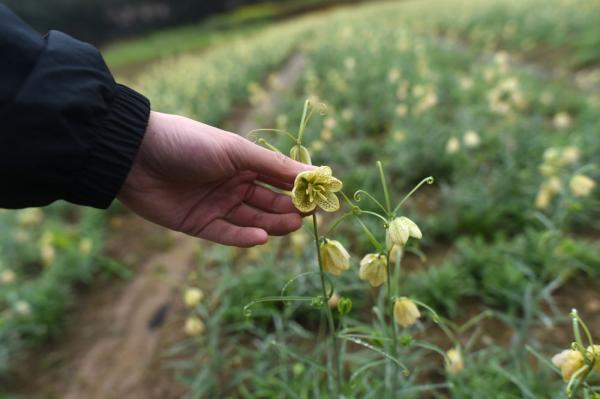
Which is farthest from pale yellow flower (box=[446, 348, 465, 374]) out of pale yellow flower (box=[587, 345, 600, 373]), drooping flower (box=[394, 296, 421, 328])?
pale yellow flower (box=[587, 345, 600, 373])

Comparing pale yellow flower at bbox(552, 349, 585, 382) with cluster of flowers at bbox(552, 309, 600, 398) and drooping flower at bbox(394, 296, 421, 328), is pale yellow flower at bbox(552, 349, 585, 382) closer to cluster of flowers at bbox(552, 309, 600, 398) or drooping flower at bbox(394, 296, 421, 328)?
cluster of flowers at bbox(552, 309, 600, 398)

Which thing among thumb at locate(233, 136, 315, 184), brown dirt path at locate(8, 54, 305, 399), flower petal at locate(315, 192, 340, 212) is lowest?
brown dirt path at locate(8, 54, 305, 399)

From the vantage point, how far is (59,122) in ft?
3.73

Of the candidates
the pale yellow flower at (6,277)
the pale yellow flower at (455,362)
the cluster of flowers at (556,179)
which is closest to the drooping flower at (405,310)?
the pale yellow flower at (455,362)

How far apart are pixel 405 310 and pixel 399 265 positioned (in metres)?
0.33

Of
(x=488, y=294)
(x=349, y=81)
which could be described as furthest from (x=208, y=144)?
(x=349, y=81)

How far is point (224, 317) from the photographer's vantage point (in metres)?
2.20

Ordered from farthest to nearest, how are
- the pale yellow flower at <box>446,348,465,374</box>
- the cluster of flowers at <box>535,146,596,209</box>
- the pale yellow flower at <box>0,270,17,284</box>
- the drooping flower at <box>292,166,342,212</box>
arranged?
the pale yellow flower at <box>0,270,17,284</box> < the cluster of flowers at <box>535,146,596,209</box> < the pale yellow flower at <box>446,348,465,374</box> < the drooping flower at <box>292,166,342,212</box>

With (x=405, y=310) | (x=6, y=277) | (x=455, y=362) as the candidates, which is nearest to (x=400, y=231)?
(x=405, y=310)

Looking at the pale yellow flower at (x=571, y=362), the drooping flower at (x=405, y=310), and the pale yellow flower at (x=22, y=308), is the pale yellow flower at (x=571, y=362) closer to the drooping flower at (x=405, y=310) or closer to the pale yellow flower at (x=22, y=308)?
the drooping flower at (x=405, y=310)

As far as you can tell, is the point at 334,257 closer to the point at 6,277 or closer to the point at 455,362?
the point at 455,362

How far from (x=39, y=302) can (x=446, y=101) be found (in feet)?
13.7

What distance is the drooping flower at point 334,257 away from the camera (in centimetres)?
100

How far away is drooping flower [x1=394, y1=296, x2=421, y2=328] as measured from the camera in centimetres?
105
